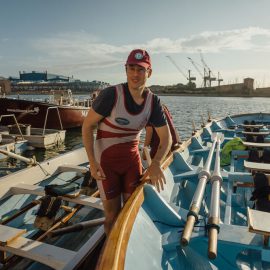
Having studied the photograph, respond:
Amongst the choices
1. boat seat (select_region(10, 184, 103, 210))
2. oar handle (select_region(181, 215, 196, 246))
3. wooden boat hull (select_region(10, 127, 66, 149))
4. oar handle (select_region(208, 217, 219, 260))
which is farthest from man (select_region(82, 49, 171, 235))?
wooden boat hull (select_region(10, 127, 66, 149))

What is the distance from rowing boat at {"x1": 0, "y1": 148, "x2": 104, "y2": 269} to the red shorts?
3.56 ft

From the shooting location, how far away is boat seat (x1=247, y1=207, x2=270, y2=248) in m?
3.01

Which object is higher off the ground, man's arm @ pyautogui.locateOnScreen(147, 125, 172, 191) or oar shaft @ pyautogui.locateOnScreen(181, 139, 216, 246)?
man's arm @ pyautogui.locateOnScreen(147, 125, 172, 191)

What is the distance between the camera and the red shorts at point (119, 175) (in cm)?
341

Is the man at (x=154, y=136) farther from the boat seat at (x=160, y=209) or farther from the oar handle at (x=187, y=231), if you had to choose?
the oar handle at (x=187, y=231)

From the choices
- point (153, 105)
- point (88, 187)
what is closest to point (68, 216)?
point (88, 187)

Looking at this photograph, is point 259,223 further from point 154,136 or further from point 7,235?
point 7,235

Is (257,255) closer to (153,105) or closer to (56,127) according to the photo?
(153,105)

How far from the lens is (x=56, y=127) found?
2631 centimetres

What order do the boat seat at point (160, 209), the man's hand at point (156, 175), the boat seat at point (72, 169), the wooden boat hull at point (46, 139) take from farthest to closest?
the wooden boat hull at point (46, 139) → the boat seat at point (72, 169) → the boat seat at point (160, 209) → the man's hand at point (156, 175)

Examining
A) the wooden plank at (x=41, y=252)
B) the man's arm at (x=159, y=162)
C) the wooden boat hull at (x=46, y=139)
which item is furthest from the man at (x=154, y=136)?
the wooden boat hull at (x=46, y=139)

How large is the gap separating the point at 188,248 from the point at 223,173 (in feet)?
9.67

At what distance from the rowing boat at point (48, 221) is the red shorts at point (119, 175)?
1086 mm

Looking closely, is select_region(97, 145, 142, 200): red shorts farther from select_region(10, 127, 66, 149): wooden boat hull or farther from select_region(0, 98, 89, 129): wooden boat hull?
select_region(0, 98, 89, 129): wooden boat hull
